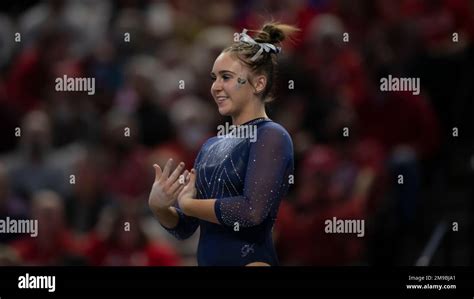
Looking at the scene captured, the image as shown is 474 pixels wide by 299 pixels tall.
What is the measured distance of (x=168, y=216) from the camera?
12.8 feet

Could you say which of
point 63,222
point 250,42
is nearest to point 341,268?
point 250,42

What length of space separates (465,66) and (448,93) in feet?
0.62

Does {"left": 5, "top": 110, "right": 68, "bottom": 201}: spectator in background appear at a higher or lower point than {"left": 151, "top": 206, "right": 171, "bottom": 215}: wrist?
higher

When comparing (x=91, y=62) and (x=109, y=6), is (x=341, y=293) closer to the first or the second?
(x=91, y=62)

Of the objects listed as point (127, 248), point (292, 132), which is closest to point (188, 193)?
point (127, 248)

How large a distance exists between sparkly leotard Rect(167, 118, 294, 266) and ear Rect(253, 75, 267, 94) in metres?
0.10

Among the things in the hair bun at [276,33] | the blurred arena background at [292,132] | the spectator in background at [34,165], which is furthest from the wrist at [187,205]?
the spectator in background at [34,165]

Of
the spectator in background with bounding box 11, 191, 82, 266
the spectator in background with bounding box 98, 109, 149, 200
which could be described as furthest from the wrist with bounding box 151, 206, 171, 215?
the spectator in background with bounding box 98, 109, 149, 200

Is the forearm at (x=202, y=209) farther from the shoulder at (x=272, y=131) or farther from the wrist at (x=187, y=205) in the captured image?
the shoulder at (x=272, y=131)

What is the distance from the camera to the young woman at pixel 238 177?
3729 millimetres

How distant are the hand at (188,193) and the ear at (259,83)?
1.13 feet

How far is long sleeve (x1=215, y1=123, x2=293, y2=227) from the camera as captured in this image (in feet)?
12.2

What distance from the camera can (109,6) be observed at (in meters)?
8.50

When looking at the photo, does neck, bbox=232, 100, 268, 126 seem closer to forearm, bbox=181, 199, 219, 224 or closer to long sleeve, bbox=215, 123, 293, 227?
long sleeve, bbox=215, 123, 293, 227
